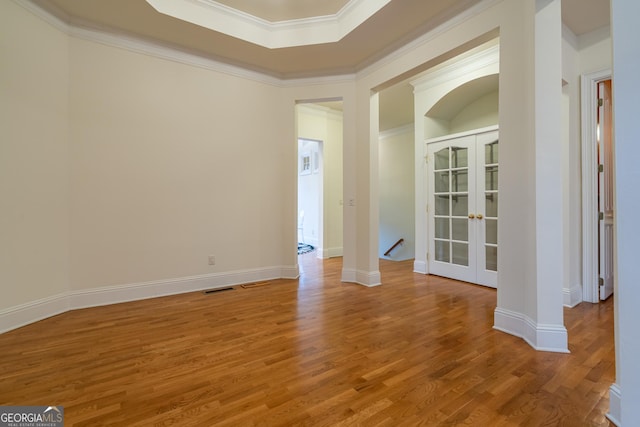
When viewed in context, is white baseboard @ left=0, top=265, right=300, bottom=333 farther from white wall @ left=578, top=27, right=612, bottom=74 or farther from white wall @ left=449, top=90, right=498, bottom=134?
white wall @ left=578, top=27, right=612, bottom=74

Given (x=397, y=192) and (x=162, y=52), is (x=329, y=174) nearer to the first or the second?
(x=397, y=192)

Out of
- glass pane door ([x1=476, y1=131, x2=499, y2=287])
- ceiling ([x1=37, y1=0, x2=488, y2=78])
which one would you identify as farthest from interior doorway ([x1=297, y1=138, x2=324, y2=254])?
glass pane door ([x1=476, y1=131, x2=499, y2=287])

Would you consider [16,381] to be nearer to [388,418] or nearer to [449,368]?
[388,418]

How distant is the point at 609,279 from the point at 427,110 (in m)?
3.19

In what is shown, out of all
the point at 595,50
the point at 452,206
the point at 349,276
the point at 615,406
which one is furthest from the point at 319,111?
the point at 615,406

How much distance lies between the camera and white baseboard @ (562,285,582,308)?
10.1ft

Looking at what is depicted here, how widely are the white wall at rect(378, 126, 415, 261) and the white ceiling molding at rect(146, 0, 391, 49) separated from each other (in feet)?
12.3

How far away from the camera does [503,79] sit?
244cm

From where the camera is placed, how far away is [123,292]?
3250mm

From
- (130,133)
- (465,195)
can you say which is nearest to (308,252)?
(465,195)

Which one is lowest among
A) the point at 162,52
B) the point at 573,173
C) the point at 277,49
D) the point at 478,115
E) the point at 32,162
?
the point at 573,173

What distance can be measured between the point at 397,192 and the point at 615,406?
556cm

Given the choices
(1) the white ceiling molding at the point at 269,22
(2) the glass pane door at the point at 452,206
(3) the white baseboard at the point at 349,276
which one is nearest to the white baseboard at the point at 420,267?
(2) the glass pane door at the point at 452,206

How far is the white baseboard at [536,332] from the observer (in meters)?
2.12
